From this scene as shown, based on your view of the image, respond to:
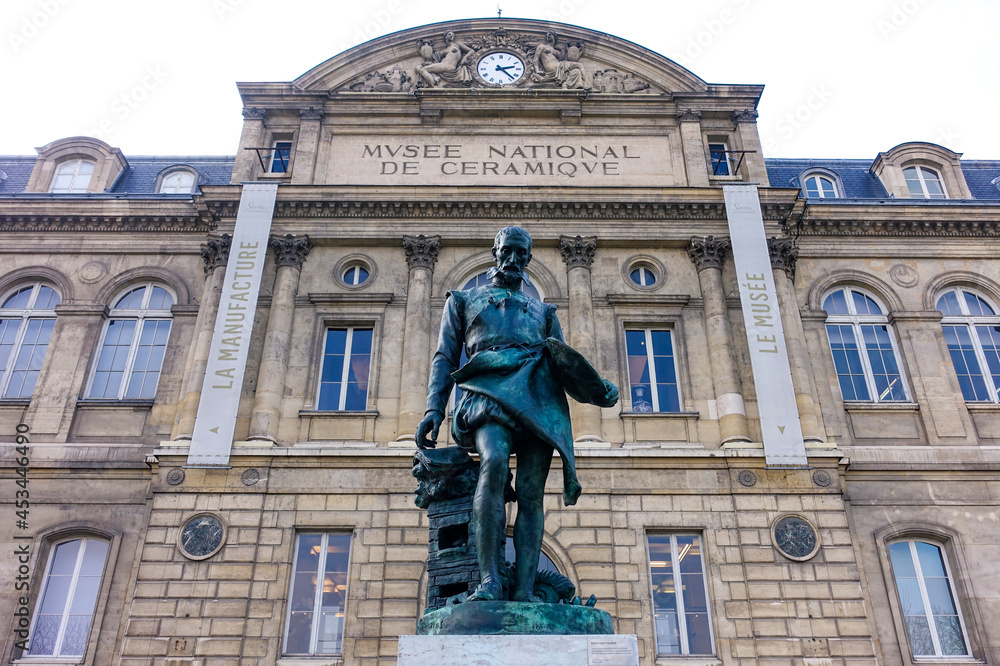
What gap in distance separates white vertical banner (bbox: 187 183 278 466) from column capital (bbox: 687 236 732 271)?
9794mm

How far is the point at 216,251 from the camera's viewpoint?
59.8ft

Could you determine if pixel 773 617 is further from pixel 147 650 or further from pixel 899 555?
pixel 147 650

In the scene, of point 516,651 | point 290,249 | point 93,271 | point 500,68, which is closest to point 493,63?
point 500,68

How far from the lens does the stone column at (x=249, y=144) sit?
64.0 feet

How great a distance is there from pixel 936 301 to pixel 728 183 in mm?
5592

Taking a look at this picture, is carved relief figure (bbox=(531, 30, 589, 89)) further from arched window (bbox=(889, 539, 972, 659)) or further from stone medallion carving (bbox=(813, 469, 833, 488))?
arched window (bbox=(889, 539, 972, 659))

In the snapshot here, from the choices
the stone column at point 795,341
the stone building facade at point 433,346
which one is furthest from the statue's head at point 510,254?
the stone column at point 795,341

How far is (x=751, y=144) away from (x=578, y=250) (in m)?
5.79

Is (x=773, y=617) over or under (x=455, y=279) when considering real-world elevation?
under

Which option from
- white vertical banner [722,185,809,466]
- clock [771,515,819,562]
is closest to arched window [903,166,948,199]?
white vertical banner [722,185,809,466]

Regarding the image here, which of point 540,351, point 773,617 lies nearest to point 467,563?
point 540,351

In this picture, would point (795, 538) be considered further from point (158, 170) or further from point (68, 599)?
point (158, 170)

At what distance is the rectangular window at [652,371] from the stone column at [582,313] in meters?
0.97

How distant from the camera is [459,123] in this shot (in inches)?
804
